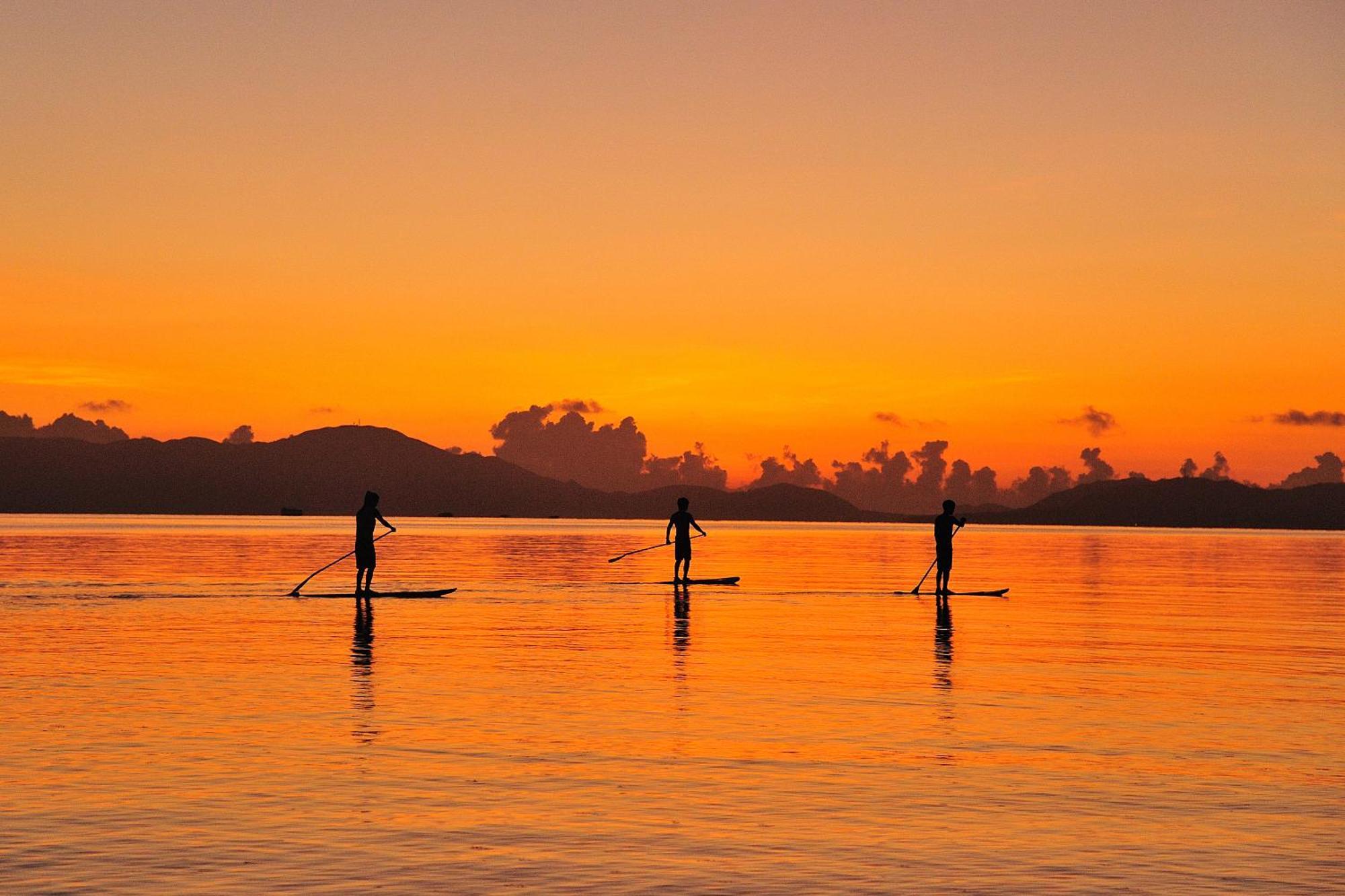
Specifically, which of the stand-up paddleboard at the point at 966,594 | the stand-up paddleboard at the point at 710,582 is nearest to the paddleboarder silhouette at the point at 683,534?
the stand-up paddleboard at the point at 710,582

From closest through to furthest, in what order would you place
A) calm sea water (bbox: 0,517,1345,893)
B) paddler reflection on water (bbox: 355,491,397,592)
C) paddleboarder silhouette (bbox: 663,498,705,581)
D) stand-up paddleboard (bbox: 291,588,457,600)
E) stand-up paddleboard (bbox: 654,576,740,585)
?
1. calm sea water (bbox: 0,517,1345,893)
2. paddler reflection on water (bbox: 355,491,397,592)
3. stand-up paddleboard (bbox: 291,588,457,600)
4. paddleboarder silhouette (bbox: 663,498,705,581)
5. stand-up paddleboard (bbox: 654,576,740,585)

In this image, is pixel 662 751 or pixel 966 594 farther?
pixel 966 594

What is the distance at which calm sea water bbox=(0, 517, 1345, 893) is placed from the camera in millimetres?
11750

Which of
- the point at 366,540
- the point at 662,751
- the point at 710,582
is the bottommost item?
the point at 662,751

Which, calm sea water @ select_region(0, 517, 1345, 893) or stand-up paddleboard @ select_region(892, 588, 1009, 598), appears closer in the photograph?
calm sea water @ select_region(0, 517, 1345, 893)

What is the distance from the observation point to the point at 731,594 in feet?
158

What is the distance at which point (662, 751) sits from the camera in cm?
1700

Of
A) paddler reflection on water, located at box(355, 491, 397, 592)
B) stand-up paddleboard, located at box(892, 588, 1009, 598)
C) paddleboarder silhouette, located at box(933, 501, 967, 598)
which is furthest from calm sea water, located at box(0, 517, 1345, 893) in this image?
stand-up paddleboard, located at box(892, 588, 1009, 598)

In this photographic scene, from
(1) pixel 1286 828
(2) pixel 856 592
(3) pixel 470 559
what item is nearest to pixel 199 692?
(1) pixel 1286 828

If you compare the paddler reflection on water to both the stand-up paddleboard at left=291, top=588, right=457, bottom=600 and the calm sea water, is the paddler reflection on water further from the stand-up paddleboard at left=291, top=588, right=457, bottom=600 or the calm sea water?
the calm sea water

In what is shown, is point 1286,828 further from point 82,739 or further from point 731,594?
point 731,594

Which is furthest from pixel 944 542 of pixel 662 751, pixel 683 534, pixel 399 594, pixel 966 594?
pixel 662 751

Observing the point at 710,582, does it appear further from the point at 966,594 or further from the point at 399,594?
the point at 399,594

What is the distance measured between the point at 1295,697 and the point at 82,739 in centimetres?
1681
